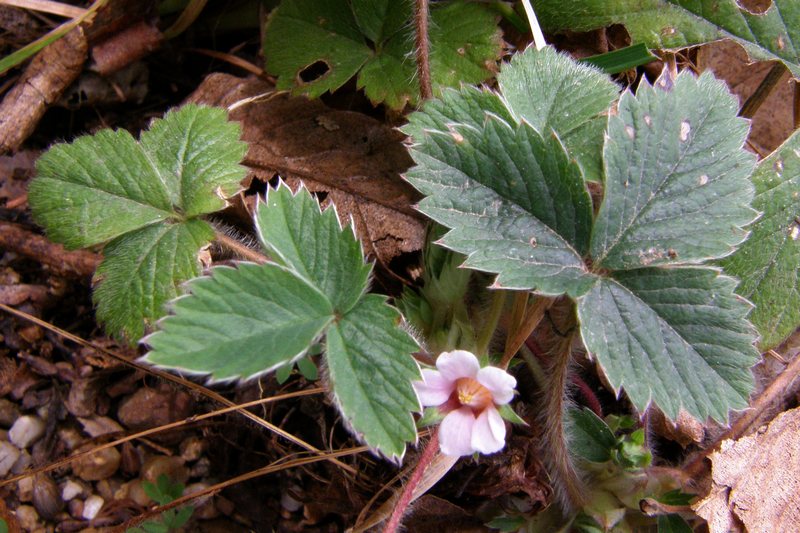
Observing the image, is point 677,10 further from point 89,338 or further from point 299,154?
point 89,338

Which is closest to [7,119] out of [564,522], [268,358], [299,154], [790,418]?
[299,154]

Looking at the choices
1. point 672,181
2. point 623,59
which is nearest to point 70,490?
point 672,181

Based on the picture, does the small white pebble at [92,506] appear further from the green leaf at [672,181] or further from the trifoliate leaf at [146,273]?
the green leaf at [672,181]

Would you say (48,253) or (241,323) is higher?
(241,323)

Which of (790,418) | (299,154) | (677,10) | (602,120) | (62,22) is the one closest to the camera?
(602,120)

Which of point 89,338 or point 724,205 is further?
point 89,338

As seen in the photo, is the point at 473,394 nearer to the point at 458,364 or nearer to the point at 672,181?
the point at 458,364

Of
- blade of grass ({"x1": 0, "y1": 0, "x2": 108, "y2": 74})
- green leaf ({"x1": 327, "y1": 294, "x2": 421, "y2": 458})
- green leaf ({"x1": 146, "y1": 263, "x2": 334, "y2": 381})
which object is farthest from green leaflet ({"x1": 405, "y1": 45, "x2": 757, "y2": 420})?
blade of grass ({"x1": 0, "y1": 0, "x2": 108, "y2": 74})
